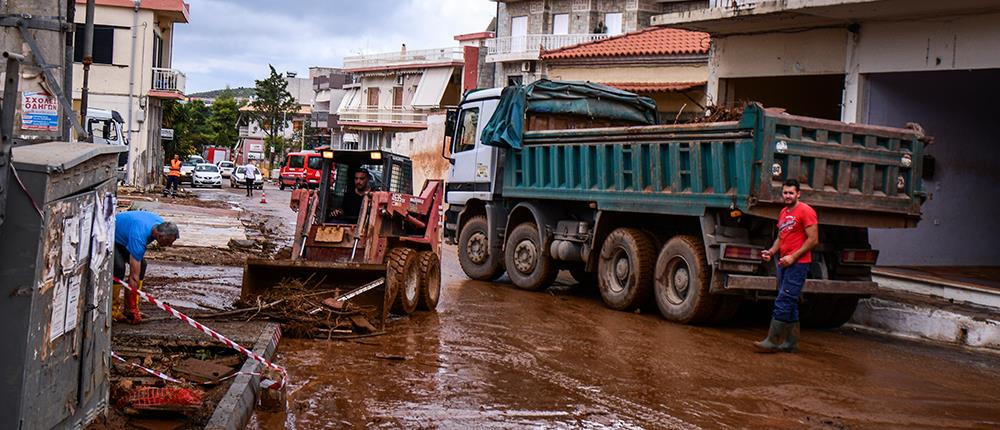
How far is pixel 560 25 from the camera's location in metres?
46.3

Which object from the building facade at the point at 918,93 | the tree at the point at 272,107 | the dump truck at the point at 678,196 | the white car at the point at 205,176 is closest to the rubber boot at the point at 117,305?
the dump truck at the point at 678,196

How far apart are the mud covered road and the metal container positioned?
156 centimetres

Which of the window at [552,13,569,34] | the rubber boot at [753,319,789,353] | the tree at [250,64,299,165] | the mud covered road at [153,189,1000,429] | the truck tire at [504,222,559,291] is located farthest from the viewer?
the tree at [250,64,299,165]

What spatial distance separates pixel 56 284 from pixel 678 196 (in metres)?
8.55

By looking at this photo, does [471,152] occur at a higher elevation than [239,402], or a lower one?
higher

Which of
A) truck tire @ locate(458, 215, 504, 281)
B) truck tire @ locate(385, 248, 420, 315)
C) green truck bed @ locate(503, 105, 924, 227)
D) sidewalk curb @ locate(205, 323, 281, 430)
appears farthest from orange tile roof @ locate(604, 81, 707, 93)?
sidewalk curb @ locate(205, 323, 281, 430)

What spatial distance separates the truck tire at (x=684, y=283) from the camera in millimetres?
12383

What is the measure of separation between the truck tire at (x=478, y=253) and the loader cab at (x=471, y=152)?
1.46ft

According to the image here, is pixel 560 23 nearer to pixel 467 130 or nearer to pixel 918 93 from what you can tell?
pixel 467 130

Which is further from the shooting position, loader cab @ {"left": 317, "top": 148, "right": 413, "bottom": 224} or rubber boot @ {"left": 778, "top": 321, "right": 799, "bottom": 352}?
loader cab @ {"left": 317, "top": 148, "right": 413, "bottom": 224}

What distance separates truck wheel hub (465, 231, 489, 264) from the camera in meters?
17.3

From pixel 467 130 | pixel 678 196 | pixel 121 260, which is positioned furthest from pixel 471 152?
pixel 121 260

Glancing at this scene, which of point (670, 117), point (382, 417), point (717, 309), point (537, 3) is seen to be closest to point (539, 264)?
point (717, 309)

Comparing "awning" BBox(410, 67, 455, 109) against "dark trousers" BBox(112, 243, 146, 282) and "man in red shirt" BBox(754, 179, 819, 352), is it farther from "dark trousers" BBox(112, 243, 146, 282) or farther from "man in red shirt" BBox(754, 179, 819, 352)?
"dark trousers" BBox(112, 243, 146, 282)
